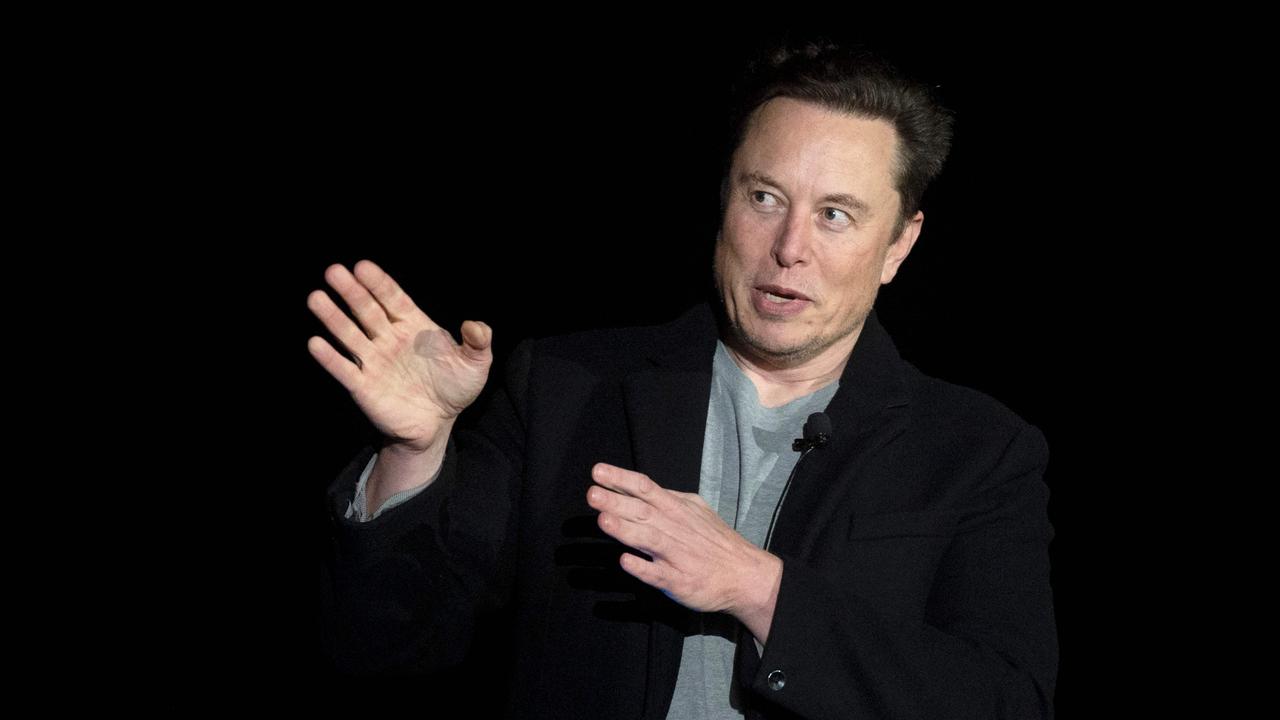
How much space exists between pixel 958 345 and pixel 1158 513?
60 cm

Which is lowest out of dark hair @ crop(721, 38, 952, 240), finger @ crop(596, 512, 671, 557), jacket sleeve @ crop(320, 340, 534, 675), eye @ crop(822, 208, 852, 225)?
jacket sleeve @ crop(320, 340, 534, 675)

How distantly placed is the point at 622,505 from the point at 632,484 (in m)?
0.03

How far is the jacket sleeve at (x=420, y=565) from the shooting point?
68.0 inches

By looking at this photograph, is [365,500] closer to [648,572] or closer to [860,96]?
[648,572]

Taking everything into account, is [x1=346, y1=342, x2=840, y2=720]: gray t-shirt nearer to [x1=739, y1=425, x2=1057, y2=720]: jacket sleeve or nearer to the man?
the man

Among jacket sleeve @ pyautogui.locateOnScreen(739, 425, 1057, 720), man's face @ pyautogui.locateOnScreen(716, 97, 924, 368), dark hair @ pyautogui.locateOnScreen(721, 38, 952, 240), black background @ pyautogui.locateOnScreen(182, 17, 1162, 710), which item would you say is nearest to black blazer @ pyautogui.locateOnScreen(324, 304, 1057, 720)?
jacket sleeve @ pyautogui.locateOnScreen(739, 425, 1057, 720)

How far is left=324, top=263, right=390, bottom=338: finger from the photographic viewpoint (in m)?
1.55

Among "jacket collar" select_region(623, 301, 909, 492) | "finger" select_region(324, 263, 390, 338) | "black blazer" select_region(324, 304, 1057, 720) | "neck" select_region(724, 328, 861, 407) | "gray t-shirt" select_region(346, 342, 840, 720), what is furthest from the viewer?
"neck" select_region(724, 328, 861, 407)

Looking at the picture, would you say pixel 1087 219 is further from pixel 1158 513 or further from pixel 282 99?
pixel 282 99

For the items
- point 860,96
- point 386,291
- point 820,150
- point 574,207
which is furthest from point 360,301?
point 574,207

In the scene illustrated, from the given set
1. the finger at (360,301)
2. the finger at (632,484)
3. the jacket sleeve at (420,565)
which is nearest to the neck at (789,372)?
the jacket sleeve at (420,565)

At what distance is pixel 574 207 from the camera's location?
2.79 m

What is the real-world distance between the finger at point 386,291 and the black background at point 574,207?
1.15 m

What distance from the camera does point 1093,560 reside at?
8.64 feet
